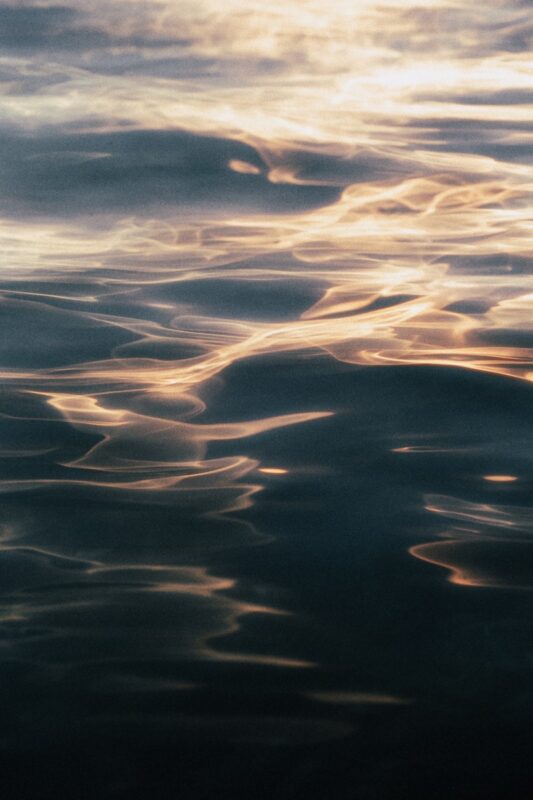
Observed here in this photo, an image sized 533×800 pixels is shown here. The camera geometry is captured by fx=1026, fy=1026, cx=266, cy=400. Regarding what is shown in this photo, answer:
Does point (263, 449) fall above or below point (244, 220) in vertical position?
below

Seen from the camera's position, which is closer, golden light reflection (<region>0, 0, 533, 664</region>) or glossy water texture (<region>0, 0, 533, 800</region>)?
glossy water texture (<region>0, 0, 533, 800</region>)

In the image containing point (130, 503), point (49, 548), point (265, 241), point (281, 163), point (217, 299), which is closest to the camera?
point (49, 548)

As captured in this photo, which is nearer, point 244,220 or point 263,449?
point 263,449

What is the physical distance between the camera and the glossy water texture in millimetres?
968

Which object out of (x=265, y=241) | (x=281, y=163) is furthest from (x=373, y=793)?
(x=281, y=163)

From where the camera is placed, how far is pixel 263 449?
5.07ft

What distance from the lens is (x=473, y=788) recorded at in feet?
2.97

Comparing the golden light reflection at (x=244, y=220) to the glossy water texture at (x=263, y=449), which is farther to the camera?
the golden light reflection at (x=244, y=220)

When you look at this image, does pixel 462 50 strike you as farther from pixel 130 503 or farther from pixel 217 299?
pixel 130 503

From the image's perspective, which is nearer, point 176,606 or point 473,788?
point 473,788

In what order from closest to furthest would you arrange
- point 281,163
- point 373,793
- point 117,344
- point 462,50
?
point 373,793
point 117,344
point 281,163
point 462,50

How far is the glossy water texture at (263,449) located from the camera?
3.18 feet

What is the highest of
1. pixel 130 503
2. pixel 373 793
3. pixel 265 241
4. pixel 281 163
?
pixel 281 163

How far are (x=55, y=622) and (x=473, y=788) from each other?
0.48 m
